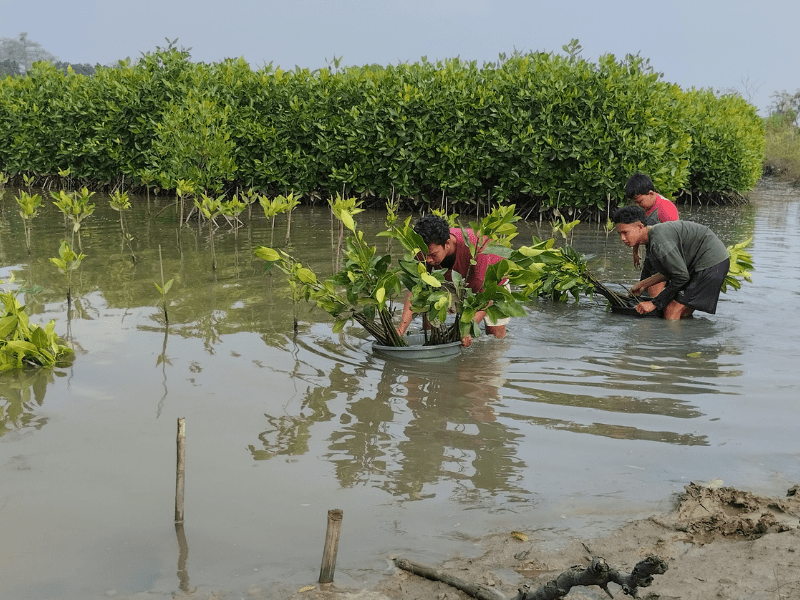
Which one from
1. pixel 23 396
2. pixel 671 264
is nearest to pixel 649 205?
pixel 671 264

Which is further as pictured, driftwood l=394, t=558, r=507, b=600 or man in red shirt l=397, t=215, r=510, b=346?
man in red shirt l=397, t=215, r=510, b=346

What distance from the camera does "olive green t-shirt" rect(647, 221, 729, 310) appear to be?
Result: 21.9 ft

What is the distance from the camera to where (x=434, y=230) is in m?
5.49

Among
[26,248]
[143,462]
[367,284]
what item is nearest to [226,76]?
[26,248]

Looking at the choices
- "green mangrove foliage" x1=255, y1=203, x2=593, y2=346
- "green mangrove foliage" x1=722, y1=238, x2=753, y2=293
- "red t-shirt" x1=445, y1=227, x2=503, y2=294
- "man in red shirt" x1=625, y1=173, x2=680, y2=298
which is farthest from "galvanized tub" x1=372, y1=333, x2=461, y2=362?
"green mangrove foliage" x1=722, y1=238, x2=753, y2=293

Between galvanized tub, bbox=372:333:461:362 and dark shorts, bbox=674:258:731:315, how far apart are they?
2442 millimetres

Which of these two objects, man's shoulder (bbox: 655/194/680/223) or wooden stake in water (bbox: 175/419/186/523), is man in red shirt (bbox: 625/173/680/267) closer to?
man's shoulder (bbox: 655/194/680/223)

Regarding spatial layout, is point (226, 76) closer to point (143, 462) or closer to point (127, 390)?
point (127, 390)

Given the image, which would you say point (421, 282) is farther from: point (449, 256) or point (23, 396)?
point (23, 396)

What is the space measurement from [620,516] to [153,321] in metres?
4.44

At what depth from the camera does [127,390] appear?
484cm

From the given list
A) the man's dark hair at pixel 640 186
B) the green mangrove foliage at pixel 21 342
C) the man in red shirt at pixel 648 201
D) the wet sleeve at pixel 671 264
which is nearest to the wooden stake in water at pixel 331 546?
the green mangrove foliage at pixel 21 342

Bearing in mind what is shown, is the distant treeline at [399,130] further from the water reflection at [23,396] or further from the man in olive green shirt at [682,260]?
the water reflection at [23,396]

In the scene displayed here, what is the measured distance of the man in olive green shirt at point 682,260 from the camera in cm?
667
